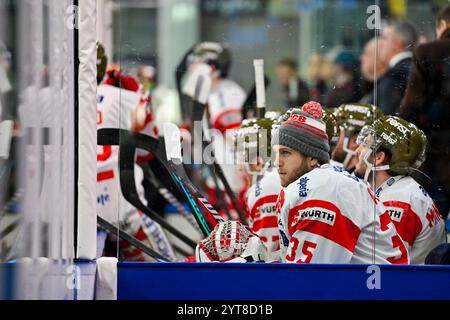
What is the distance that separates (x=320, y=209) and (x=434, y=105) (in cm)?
81

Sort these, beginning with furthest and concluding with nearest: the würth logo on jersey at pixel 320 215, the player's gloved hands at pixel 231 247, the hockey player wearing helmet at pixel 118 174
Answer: the hockey player wearing helmet at pixel 118 174
the player's gloved hands at pixel 231 247
the würth logo on jersey at pixel 320 215

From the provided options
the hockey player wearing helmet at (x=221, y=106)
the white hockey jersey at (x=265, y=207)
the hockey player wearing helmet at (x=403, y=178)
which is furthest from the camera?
the hockey player wearing helmet at (x=221, y=106)

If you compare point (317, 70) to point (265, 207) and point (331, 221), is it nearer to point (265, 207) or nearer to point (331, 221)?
point (265, 207)

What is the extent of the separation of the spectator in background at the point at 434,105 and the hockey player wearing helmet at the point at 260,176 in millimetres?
521

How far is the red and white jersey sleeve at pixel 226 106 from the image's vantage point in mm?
5684

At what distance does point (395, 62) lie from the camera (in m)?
4.99

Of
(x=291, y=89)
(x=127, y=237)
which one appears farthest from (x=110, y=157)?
(x=291, y=89)

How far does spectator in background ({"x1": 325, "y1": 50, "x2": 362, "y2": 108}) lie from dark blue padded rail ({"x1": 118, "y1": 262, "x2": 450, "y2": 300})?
91 centimetres

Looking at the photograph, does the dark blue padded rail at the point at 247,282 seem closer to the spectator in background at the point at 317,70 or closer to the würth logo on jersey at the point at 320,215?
the würth logo on jersey at the point at 320,215

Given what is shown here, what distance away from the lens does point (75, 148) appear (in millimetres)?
3783

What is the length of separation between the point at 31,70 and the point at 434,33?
2.47 meters

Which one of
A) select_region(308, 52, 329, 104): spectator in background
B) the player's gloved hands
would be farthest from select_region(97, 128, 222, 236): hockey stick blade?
select_region(308, 52, 329, 104): spectator in background

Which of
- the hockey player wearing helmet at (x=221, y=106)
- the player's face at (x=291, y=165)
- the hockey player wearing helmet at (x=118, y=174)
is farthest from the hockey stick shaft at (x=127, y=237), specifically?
the player's face at (x=291, y=165)

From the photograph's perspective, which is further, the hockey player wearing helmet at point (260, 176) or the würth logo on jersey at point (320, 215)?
the hockey player wearing helmet at point (260, 176)
